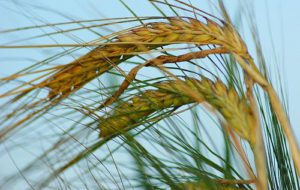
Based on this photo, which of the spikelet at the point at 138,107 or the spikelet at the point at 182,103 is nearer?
the spikelet at the point at 182,103

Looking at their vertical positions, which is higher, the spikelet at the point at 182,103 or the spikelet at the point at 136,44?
the spikelet at the point at 136,44

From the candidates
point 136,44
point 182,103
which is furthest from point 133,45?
point 182,103

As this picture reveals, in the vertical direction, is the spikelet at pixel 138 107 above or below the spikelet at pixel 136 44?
below

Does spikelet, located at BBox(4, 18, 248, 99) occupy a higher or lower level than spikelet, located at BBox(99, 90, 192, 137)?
higher

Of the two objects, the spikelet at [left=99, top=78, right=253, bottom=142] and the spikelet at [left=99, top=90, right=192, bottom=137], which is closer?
the spikelet at [left=99, top=78, right=253, bottom=142]

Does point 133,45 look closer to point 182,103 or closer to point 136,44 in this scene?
point 136,44

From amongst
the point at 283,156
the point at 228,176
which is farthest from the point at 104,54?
the point at 283,156

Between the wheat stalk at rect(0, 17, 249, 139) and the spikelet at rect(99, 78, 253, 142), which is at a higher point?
the wheat stalk at rect(0, 17, 249, 139)
